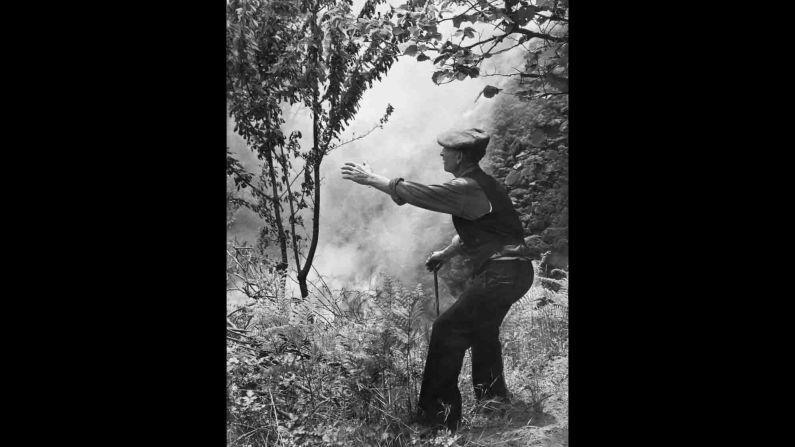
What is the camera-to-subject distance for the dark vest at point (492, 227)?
3.89m

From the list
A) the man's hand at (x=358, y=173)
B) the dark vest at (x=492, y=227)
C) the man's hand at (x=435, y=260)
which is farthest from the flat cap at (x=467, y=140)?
the man's hand at (x=435, y=260)

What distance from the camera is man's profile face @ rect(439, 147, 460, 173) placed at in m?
3.92

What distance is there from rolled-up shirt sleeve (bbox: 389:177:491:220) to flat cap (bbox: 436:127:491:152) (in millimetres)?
192

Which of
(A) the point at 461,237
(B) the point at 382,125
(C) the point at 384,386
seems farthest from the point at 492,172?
(C) the point at 384,386

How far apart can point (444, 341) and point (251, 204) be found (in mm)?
1453

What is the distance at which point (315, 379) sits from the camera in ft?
13.1

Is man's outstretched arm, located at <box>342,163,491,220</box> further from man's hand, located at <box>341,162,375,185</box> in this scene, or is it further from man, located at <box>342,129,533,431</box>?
man's hand, located at <box>341,162,375,185</box>

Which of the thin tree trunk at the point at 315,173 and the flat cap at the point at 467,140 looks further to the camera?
the thin tree trunk at the point at 315,173

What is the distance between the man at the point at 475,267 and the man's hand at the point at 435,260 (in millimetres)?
163

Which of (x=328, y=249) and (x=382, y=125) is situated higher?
(x=382, y=125)

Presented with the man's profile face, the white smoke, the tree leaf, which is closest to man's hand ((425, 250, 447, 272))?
the white smoke

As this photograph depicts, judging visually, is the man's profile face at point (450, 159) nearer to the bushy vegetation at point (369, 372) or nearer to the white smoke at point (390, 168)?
the white smoke at point (390, 168)

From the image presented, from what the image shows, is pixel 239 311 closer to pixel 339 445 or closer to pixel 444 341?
pixel 339 445

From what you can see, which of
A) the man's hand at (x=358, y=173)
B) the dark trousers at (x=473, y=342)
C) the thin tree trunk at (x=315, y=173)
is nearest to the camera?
the dark trousers at (x=473, y=342)
